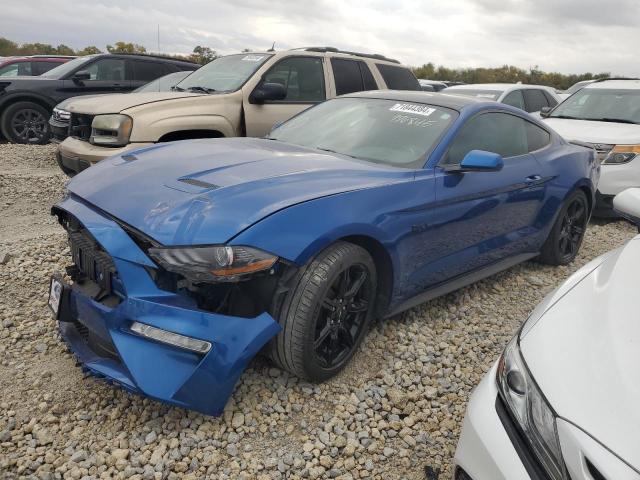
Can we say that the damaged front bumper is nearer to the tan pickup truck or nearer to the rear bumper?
the rear bumper

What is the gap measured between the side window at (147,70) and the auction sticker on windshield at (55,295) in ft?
24.5

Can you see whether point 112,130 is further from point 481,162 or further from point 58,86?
point 58,86

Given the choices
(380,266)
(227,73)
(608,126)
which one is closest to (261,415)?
(380,266)

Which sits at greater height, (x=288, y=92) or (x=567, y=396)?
(x=288, y=92)

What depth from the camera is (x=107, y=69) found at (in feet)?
29.6

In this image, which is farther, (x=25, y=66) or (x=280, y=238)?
(x=25, y=66)

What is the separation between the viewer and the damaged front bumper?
7.04 feet

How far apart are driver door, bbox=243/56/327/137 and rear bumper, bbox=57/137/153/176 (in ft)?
4.12

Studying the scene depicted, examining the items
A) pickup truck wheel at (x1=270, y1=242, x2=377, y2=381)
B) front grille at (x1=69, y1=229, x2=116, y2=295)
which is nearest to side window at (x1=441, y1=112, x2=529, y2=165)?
pickup truck wheel at (x1=270, y1=242, x2=377, y2=381)

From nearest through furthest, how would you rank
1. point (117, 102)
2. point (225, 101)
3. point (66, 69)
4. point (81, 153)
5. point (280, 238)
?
point (280, 238) → point (81, 153) → point (117, 102) → point (225, 101) → point (66, 69)

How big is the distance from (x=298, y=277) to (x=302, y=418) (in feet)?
2.24

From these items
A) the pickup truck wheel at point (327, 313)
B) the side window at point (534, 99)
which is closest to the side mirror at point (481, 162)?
the pickup truck wheel at point (327, 313)

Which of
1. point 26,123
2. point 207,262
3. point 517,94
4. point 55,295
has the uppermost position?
point 517,94

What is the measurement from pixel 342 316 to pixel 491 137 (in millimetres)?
1876
